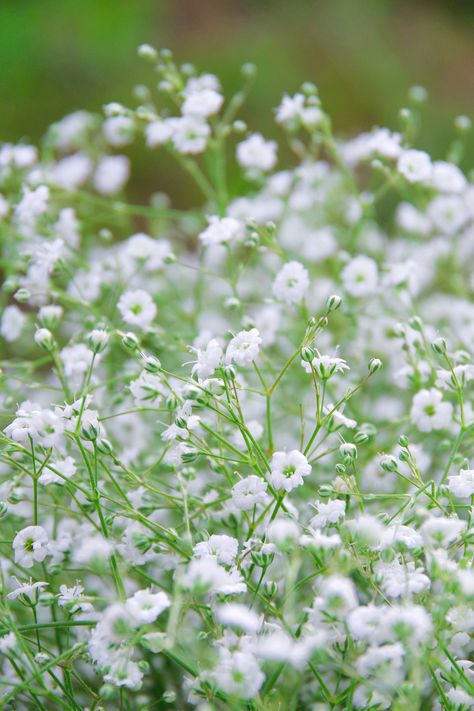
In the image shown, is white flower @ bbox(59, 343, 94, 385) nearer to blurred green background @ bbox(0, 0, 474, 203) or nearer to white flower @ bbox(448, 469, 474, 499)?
white flower @ bbox(448, 469, 474, 499)

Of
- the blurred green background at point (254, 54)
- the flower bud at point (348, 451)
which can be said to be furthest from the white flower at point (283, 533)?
the blurred green background at point (254, 54)

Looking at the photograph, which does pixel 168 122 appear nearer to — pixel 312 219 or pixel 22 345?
pixel 312 219

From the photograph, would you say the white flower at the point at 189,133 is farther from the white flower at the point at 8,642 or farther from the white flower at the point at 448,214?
the white flower at the point at 8,642

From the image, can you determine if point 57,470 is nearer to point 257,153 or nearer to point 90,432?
point 90,432

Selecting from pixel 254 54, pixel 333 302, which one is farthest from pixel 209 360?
pixel 254 54

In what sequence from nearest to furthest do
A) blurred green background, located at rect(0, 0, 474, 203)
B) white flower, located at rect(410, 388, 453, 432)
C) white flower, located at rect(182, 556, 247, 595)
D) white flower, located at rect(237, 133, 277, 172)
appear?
white flower, located at rect(182, 556, 247, 595) < white flower, located at rect(410, 388, 453, 432) < white flower, located at rect(237, 133, 277, 172) < blurred green background, located at rect(0, 0, 474, 203)

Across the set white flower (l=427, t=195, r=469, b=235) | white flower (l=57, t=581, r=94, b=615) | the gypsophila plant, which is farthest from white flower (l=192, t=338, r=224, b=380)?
white flower (l=427, t=195, r=469, b=235)

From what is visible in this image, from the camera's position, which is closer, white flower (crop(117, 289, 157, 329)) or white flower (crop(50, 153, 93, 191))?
white flower (crop(117, 289, 157, 329))

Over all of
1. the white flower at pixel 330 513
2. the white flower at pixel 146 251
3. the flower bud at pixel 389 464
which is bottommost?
the white flower at pixel 146 251
